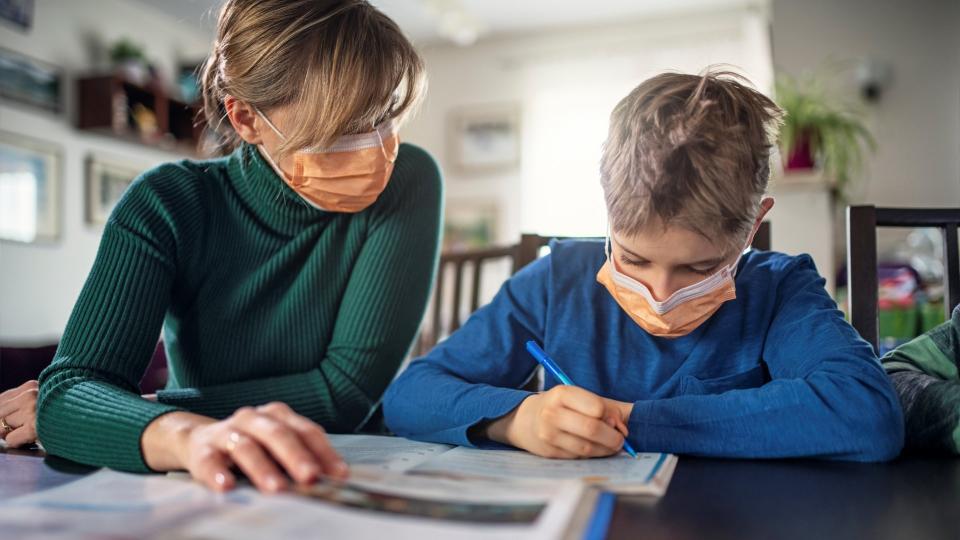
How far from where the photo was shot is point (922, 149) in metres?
3.51

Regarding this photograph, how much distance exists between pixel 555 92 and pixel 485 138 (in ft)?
1.98

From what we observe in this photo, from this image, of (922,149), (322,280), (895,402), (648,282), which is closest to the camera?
(895,402)

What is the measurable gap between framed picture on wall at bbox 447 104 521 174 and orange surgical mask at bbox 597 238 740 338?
4.46 meters

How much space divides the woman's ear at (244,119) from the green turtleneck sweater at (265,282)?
40mm

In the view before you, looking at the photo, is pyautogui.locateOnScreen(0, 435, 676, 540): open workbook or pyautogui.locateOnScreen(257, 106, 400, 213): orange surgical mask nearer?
pyautogui.locateOnScreen(0, 435, 676, 540): open workbook

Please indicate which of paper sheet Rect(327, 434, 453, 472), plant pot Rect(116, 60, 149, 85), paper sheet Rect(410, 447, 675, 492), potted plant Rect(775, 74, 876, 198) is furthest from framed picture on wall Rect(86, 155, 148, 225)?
paper sheet Rect(410, 447, 675, 492)

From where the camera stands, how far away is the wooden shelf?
3.90 metres

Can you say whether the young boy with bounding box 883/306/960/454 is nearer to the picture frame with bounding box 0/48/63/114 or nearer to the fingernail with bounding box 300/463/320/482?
the fingernail with bounding box 300/463/320/482

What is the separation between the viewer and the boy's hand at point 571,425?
0.70 metres

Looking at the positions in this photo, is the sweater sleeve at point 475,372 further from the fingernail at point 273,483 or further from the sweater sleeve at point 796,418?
the fingernail at point 273,483

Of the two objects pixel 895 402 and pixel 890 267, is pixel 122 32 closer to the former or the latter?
pixel 890 267

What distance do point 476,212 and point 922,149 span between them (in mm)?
2855

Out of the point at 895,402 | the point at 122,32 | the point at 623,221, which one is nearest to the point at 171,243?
the point at 623,221

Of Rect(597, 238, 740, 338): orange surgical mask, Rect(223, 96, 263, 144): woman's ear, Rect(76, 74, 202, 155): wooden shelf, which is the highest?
Rect(76, 74, 202, 155): wooden shelf
